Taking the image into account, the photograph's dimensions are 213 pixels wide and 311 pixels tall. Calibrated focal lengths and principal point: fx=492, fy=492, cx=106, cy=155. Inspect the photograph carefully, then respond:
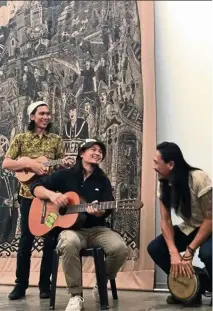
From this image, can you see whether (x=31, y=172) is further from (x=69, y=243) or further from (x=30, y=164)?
(x=69, y=243)

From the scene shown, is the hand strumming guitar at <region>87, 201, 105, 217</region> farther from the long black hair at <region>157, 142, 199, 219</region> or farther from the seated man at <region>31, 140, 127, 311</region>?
the long black hair at <region>157, 142, 199, 219</region>

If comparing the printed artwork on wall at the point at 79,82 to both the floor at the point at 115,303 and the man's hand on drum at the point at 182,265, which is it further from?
the man's hand on drum at the point at 182,265

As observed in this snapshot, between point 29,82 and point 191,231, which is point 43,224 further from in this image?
point 29,82

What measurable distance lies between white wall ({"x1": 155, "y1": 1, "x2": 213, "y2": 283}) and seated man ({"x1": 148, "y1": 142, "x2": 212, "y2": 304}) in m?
0.19

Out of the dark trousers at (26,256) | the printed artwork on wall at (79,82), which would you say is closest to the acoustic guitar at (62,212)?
the dark trousers at (26,256)

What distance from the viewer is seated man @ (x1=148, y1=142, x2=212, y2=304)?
2.21m

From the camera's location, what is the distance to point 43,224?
8.00 feet

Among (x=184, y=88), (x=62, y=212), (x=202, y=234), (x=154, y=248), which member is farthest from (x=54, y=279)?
(x=184, y=88)

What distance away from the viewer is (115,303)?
2479mm

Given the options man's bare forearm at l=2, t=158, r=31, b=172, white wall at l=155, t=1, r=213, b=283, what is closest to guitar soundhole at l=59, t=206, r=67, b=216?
man's bare forearm at l=2, t=158, r=31, b=172

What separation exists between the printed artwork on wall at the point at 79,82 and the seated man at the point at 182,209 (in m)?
0.53

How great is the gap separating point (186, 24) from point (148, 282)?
4.78ft

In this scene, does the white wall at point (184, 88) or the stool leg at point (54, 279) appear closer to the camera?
the stool leg at point (54, 279)

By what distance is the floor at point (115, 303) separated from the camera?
7.66 ft
